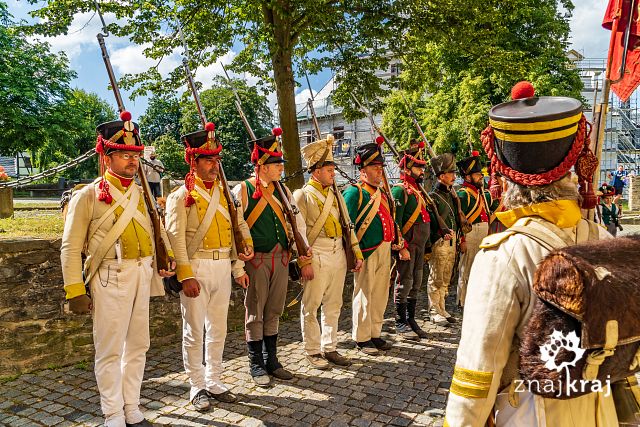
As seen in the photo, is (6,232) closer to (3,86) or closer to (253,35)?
(253,35)

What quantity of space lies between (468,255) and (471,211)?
664 mm

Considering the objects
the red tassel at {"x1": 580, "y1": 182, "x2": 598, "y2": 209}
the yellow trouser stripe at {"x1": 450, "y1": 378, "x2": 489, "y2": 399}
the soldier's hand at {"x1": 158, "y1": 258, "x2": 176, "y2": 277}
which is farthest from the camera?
the soldier's hand at {"x1": 158, "y1": 258, "x2": 176, "y2": 277}

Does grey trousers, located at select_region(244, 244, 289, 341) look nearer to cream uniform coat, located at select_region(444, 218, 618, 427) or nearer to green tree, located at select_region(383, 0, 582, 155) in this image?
cream uniform coat, located at select_region(444, 218, 618, 427)

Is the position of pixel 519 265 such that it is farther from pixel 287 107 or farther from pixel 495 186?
pixel 287 107

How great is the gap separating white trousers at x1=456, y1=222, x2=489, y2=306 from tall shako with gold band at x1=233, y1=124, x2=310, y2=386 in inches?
129

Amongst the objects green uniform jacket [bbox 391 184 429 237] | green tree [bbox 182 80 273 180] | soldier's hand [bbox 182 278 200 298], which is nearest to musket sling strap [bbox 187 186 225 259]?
soldier's hand [bbox 182 278 200 298]

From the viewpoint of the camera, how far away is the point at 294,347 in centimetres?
616

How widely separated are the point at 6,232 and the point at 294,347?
3.53 meters

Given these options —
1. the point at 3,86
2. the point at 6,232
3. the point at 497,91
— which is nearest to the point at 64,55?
the point at 3,86

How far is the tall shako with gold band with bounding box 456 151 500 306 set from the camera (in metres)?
7.79

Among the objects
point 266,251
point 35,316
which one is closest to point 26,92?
point 35,316

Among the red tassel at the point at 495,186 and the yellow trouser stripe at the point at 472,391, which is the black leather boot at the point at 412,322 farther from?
the yellow trouser stripe at the point at 472,391

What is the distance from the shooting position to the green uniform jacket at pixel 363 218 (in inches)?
237

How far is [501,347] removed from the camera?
1689mm
